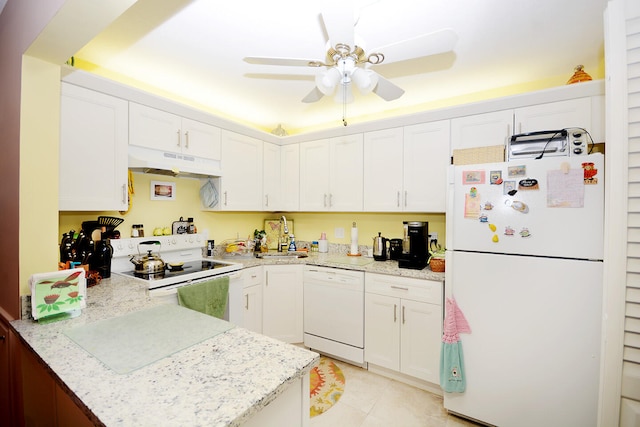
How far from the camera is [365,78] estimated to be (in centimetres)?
156

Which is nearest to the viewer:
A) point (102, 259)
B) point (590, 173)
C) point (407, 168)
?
point (590, 173)

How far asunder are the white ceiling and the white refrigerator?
80 cm

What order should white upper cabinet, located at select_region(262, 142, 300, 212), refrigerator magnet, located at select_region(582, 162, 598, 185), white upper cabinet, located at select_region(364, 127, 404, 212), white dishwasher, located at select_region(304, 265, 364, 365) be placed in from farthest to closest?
white upper cabinet, located at select_region(262, 142, 300, 212), white upper cabinet, located at select_region(364, 127, 404, 212), white dishwasher, located at select_region(304, 265, 364, 365), refrigerator magnet, located at select_region(582, 162, 598, 185)

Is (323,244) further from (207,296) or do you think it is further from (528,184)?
(528,184)

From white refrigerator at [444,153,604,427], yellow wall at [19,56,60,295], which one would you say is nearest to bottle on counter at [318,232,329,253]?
white refrigerator at [444,153,604,427]

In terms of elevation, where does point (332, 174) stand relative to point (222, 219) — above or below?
above

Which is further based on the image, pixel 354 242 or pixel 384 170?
pixel 354 242

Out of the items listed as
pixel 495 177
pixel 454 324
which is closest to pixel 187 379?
pixel 454 324

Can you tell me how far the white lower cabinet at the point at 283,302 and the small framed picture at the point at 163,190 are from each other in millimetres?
1105

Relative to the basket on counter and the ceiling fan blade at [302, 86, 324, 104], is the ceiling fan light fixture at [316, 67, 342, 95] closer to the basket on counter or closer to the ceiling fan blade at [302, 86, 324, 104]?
the ceiling fan blade at [302, 86, 324, 104]

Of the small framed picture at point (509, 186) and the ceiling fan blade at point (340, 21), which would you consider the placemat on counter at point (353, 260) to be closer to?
the small framed picture at point (509, 186)

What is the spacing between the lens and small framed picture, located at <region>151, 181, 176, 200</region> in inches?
97.0

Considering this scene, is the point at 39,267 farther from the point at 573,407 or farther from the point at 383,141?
the point at 573,407

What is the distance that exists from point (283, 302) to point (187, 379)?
6.55 ft
